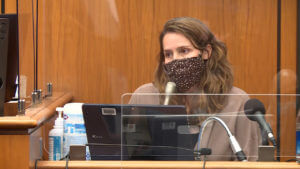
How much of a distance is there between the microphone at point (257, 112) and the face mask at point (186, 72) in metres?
0.54

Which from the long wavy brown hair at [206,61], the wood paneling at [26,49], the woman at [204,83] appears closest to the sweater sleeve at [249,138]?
the woman at [204,83]

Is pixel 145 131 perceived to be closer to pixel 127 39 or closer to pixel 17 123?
pixel 17 123

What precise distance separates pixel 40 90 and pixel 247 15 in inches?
46.8

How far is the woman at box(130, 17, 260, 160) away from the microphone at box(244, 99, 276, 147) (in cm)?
2

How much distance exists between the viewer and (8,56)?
5.30 ft

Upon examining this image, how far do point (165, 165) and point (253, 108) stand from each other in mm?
373

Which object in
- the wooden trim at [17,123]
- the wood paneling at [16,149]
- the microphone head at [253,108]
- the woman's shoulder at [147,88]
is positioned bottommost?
the wood paneling at [16,149]

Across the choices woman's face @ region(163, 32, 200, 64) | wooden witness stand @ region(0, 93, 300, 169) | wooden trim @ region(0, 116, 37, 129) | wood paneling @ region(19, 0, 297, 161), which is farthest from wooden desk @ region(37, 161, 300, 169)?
wood paneling @ region(19, 0, 297, 161)

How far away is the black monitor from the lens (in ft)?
5.25

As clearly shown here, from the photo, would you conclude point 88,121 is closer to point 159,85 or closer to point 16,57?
point 16,57

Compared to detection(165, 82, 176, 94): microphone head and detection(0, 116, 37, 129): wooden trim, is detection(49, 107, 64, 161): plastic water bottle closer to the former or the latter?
detection(0, 116, 37, 129): wooden trim

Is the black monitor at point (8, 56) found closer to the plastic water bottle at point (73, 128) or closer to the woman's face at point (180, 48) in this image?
the plastic water bottle at point (73, 128)

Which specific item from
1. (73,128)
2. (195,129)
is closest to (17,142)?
(73,128)

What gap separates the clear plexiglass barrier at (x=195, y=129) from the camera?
58.5 inches
